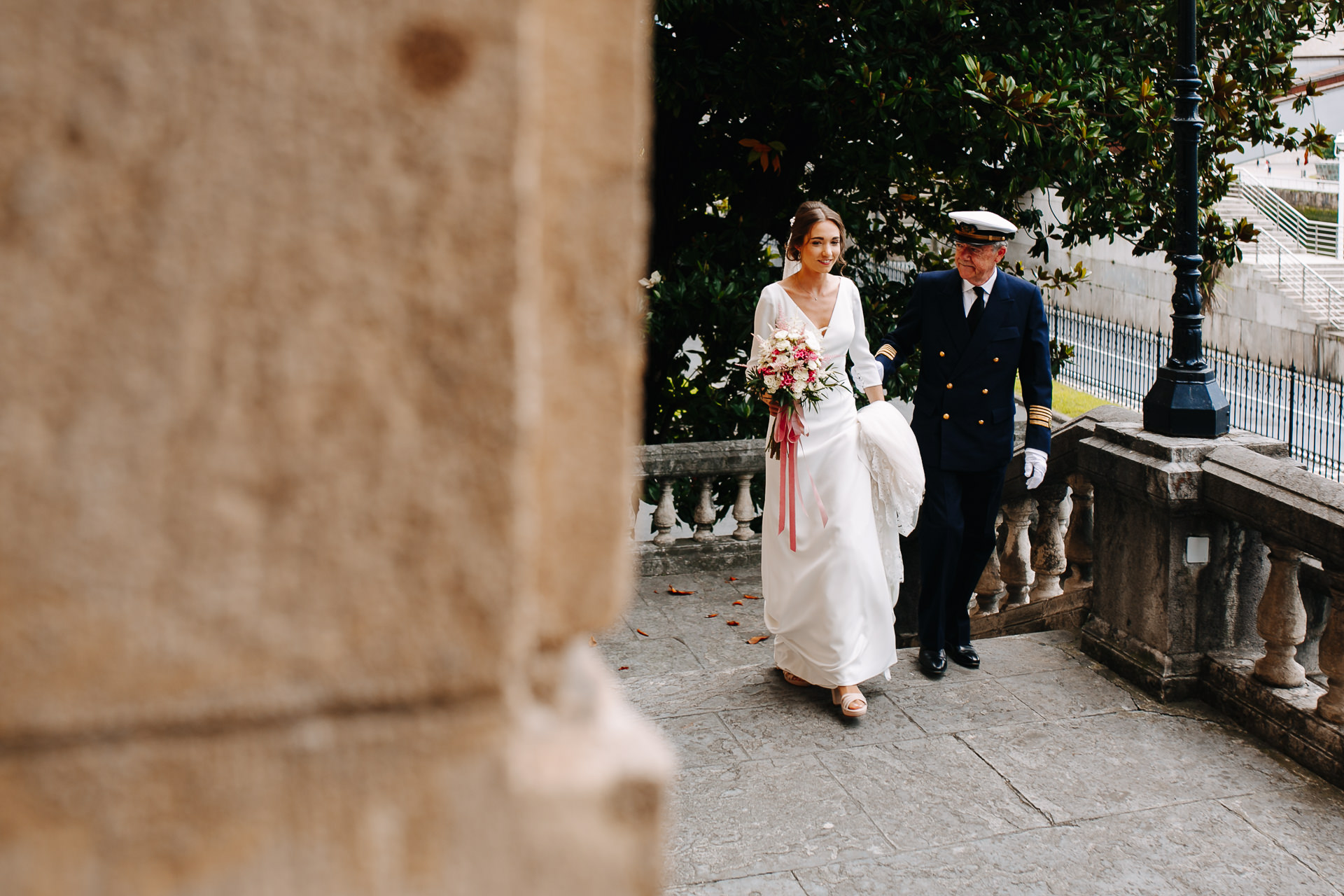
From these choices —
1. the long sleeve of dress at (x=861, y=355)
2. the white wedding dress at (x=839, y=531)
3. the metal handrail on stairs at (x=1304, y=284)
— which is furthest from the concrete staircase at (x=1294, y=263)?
the white wedding dress at (x=839, y=531)

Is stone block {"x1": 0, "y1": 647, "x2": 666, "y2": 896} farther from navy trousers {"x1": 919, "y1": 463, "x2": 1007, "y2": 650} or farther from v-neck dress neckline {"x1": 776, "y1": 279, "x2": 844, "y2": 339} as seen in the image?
navy trousers {"x1": 919, "y1": 463, "x2": 1007, "y2": 650}

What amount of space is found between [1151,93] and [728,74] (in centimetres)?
268

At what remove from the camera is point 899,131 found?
24.5 ft

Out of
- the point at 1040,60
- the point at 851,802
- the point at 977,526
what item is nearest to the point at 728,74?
the point at 1040,60

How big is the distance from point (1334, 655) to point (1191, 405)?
1.31 metres

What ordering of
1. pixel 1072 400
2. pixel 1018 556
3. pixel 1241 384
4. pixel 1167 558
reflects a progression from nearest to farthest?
1. pixel 1167 558
2. pixel 1018 556
3. pixel 1072 400
4. pixel 1241 384

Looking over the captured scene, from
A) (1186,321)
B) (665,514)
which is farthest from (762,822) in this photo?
(665,514)

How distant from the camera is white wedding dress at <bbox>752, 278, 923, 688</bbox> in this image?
518 centimetres

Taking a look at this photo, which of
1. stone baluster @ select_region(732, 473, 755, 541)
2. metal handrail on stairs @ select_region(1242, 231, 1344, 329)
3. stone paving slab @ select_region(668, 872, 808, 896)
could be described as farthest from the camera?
metal handrail on stairs @ select_region(1242, 231, 1344, 329)

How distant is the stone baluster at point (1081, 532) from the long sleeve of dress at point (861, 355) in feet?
4.33

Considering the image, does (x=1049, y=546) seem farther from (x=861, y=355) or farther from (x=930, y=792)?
(x=930, y=792)

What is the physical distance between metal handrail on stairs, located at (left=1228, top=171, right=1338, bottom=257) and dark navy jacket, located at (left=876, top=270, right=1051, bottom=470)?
83.7 feet

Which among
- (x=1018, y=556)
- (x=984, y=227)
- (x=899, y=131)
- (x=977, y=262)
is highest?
(x=899, y=131)

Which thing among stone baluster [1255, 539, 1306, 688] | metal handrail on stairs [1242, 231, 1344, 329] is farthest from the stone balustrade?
metal handrail on stairs [1242, 231, 1344, 329]
